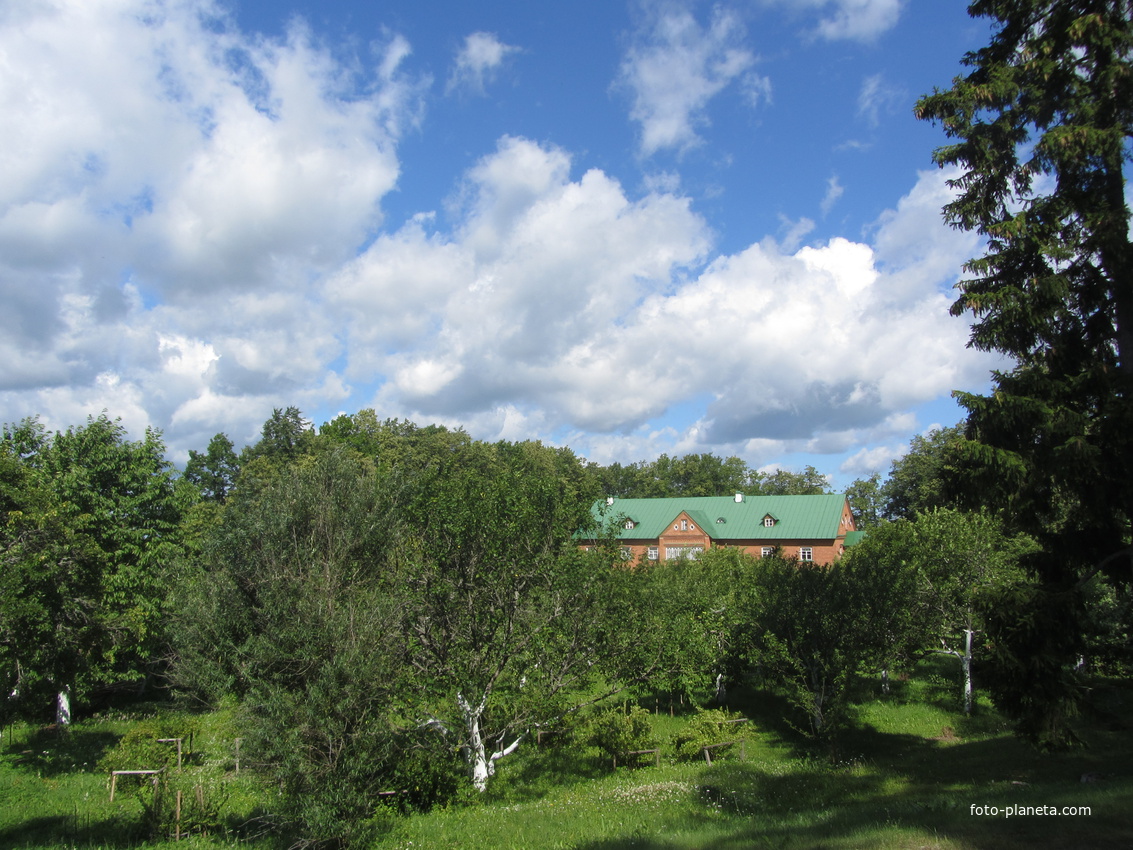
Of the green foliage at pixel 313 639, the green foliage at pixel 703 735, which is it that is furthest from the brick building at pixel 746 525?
the green foliage at pixel 313 639

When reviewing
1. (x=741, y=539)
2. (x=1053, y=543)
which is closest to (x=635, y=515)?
(x=741, y=539)

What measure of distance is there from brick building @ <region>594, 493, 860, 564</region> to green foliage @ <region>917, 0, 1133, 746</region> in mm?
55722

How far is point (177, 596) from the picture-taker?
958 inches

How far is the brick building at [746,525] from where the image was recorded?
225 feet

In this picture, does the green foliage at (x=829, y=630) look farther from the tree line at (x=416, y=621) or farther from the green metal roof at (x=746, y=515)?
the green metal roof at (x=746, y=515)

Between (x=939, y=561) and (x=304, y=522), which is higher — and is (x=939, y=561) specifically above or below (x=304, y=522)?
below

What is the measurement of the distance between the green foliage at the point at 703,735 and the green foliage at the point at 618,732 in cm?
135

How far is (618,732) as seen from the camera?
2170cm

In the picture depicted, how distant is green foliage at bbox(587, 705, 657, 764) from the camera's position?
71.1 feet

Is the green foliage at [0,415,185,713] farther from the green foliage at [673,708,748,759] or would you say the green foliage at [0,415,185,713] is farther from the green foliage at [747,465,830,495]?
the green foliage at [747,465,830,495]

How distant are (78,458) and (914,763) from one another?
3594cm

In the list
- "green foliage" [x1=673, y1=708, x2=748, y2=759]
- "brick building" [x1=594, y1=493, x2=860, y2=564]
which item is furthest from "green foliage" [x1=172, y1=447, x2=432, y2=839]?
"brick building" [x1=594, y1=493, x2=860, y2=564]

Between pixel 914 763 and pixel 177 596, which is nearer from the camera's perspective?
pixel 914 763

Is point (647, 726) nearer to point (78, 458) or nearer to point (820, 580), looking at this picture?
point (820, 580)
